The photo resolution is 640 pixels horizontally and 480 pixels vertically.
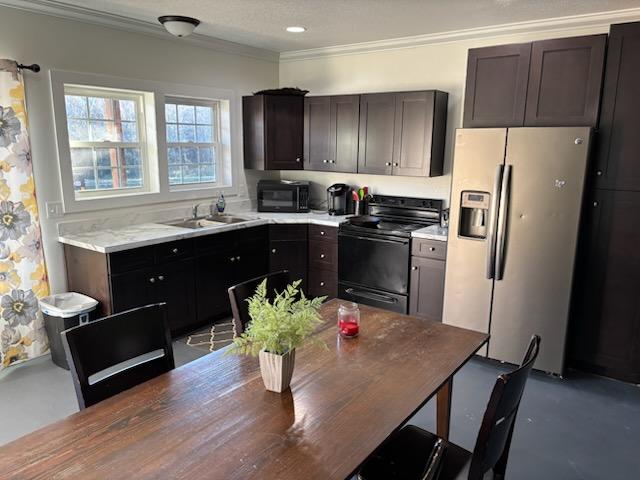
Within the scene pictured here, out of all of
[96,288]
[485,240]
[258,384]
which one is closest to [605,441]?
[485,240]

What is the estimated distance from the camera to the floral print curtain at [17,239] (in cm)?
310

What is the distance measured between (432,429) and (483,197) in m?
1.59

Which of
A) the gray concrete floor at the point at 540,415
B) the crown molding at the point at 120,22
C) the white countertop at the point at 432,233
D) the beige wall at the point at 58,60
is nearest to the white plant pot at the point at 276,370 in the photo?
the gray concrete floor at the point at 540,415

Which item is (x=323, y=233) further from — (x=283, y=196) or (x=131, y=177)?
(x=131, y=177)

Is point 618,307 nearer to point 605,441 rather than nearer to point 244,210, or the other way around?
point 605,441

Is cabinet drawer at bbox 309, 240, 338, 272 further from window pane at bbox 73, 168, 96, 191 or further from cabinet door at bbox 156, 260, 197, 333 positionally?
window pane at bbox 73, 168, 96, 191

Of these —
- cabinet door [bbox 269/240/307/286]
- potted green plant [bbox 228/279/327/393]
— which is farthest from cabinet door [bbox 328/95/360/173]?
potted green plant [bbox 228/279/327/393]

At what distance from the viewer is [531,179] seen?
3088mm

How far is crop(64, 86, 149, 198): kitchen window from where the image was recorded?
3.65 meters

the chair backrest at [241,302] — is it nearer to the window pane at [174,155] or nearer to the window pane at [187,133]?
the window pane at [174,155]

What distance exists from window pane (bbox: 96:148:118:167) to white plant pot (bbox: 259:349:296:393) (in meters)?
2.98

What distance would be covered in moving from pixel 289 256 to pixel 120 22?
2390 mm

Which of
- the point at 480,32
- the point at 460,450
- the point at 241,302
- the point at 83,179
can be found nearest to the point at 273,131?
the point at 83,179

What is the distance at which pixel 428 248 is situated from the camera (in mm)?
3779
